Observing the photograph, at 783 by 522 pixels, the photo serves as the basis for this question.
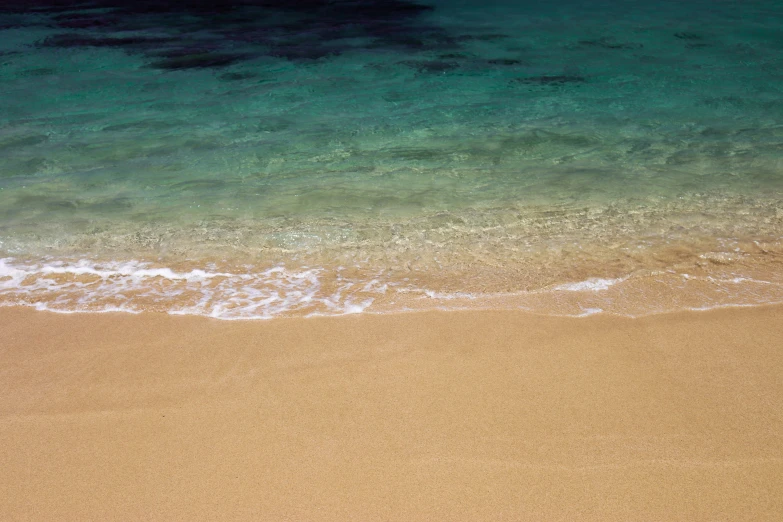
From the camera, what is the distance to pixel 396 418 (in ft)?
6.91

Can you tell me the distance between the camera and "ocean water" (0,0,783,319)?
3023 mm

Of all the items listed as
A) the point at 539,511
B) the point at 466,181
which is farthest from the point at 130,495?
the point at 466,181

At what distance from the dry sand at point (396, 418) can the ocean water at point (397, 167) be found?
0.24m

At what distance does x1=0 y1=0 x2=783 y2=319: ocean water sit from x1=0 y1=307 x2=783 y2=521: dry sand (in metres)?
0.24

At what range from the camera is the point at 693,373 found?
2281 mm

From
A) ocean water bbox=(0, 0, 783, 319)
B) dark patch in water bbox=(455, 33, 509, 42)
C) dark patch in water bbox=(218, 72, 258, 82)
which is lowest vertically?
ocean water bbox=(0, 0, 783, 319)

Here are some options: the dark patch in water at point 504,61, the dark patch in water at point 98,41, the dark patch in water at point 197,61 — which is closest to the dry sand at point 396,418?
the dark patch in water at point 504,61

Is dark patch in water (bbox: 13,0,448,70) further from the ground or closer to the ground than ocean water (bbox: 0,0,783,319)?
further from the ground

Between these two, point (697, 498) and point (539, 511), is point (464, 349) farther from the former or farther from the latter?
point (697, 498)

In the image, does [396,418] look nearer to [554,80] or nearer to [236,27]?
[554,80]

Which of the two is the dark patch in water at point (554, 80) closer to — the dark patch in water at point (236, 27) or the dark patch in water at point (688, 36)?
the dark patch in water at point (236, 27)

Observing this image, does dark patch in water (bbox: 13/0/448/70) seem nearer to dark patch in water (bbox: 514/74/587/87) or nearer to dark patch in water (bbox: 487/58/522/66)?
dark patch in water (bbox: 487/58/522/66)

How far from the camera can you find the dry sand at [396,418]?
182 cm

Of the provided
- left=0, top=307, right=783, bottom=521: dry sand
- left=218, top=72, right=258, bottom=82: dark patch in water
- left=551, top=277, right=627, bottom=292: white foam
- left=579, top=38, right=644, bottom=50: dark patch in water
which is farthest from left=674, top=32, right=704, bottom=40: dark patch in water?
left=0, top=307, right=783, bottom=521: dry sand
